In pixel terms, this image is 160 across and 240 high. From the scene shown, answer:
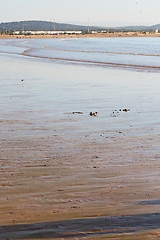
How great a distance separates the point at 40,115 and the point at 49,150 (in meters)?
3.07

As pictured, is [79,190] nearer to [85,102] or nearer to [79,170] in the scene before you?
[79,170]

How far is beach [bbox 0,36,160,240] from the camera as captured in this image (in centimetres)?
385

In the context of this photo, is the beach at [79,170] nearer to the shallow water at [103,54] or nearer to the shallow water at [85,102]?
the shallow water at [85,102]

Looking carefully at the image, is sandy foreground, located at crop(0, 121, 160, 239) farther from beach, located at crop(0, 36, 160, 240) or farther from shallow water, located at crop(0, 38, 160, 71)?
shallow water, located at crop(0, 38, 160, 71)

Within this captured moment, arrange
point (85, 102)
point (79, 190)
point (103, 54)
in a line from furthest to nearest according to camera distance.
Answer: point (103, 54) < point (85, 102) < point (79, 190)

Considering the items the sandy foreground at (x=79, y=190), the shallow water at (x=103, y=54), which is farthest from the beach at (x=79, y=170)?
the shallow water at (x=103, y=54)

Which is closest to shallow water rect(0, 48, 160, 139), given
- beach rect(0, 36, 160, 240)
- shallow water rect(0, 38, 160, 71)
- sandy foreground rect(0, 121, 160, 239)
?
beach rect(0, 36, 160, 240)

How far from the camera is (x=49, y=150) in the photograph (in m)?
6.59

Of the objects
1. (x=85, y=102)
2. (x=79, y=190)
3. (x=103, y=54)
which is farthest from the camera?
(x=103, y=54)

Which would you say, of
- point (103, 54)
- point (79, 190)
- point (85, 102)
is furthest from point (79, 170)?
point (103, 54)

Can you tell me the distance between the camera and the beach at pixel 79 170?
151 inches

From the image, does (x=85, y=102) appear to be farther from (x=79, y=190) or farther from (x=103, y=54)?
(x=103, y=54)

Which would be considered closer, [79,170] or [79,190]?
[79,190]

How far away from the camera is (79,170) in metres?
5.54
